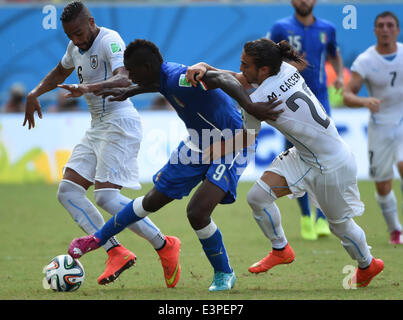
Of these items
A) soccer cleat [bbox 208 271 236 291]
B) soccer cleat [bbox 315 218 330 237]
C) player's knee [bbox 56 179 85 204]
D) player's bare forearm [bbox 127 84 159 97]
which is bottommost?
soccer cleat [bbox 315 218 330 237]

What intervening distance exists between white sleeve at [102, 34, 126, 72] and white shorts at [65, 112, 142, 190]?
0.55m

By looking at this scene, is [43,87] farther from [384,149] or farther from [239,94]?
[384,149]

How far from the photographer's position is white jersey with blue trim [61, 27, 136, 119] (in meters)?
6.59

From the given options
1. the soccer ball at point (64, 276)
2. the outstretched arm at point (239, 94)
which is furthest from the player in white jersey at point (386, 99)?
the soccer ball at point (64, 276)

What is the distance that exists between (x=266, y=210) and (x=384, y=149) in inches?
134

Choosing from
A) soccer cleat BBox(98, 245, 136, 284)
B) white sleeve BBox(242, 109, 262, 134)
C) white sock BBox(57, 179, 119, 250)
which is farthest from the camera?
white sock BBox(57, 179, 119, 250)

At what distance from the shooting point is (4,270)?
7.20m

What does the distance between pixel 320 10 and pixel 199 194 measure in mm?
16405

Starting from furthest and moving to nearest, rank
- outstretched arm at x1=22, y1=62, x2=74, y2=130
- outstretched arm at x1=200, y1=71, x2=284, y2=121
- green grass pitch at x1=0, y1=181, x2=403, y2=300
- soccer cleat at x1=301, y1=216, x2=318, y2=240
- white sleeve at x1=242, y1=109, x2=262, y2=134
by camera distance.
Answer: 1. soccer cleat at x1=301, y1=216, x2=318, y2=240
2. outstretched arm at x1=22, y1=62, x2=74, y2=130
3. green grass pitch at x1=0, y1=181, x2=403, y2=300
4. white sleeve at x1=242, y1=109, x2=262, y2=134
5. outstretched arm at x1=200, y1=71, x2=284, y2=121

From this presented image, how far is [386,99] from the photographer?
29.8ft

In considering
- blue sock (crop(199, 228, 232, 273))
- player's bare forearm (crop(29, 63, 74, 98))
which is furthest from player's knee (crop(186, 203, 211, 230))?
player's bare forearm (crop(29, 63, 74, 98))

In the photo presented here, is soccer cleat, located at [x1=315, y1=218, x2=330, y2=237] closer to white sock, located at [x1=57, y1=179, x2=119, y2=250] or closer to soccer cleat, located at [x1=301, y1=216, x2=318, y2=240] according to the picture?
soccer cleat, located at [x1=301, y1=216, x2=318, y2=240]

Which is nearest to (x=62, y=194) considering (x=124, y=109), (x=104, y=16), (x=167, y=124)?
(x=124, y=109)
